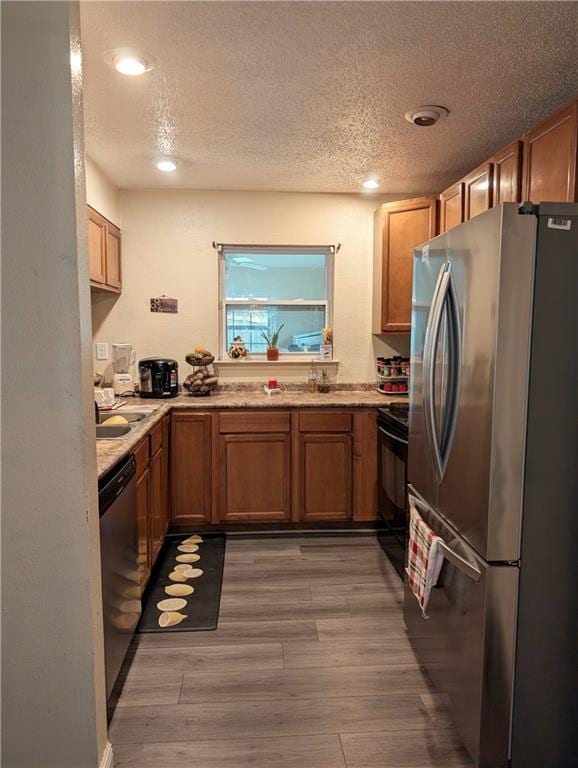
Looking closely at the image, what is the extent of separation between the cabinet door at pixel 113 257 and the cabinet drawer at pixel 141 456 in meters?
1.39

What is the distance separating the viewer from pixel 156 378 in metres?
3.67

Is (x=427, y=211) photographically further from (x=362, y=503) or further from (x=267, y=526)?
(x=267, y=526)

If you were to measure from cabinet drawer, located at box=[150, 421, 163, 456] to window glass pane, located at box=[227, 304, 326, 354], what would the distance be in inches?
46.0

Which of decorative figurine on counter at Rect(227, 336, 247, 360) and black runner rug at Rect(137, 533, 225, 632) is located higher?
decorative figurine on counter at Rect(227, 336, 247, 360)

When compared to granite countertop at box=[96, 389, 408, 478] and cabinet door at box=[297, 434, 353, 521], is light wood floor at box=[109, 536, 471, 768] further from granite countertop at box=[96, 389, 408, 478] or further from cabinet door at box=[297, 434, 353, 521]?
granite countertop at box=[96, 389, 408, 478]

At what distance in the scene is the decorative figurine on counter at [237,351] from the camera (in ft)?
13.1

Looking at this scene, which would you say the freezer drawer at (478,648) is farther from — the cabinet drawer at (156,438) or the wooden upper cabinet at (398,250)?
the wooden upper cabinet at (398,250)

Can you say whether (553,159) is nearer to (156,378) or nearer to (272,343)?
(272,343)

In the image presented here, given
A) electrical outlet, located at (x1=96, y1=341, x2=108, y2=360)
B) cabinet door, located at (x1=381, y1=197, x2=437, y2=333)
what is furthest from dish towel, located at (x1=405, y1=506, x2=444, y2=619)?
electrical outlet, located at (x1=96, y1=341, x2=108, y2=360)

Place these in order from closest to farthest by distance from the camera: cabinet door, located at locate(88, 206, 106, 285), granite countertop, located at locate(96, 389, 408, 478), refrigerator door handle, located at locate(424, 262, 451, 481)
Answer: refrigerator door handle, located at locate(424, 262, 451, 481), cabinet door, located at locate(88, 206, 106, 285), granite countertop, located at locate(96, 389, 408, 478)

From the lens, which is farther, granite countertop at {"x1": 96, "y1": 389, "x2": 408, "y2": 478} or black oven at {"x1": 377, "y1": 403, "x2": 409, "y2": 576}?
granite countertop at {"x1": 96, "y1": 389, "x2": 408, "y2": 478}

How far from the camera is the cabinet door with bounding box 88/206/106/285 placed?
3113 millimetres

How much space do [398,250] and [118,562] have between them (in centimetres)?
277

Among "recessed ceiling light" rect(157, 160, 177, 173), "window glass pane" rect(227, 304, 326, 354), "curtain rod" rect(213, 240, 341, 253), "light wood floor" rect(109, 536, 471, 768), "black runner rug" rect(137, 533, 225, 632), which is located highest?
"recessed ceiling light" rect(157, 160, 177, 173)
